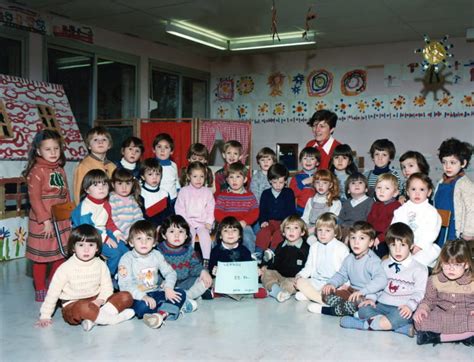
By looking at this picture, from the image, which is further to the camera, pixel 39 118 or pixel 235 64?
pixel 235 64

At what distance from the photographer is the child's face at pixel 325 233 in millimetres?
3525

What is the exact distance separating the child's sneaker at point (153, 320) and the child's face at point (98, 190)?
0.94 m

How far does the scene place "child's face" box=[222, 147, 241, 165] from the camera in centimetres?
441

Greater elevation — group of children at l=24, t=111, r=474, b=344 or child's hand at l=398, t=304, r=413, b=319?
group of children at l=24, t=111, r=474, b=344

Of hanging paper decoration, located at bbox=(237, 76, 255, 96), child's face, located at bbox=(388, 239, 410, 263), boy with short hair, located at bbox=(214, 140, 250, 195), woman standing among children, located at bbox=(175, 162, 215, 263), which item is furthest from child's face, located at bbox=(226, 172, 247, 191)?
hanging paper decoration, located at bbox=(237, 76, 255, 96)

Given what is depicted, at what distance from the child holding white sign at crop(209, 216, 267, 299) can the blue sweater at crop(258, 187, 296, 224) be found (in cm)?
54

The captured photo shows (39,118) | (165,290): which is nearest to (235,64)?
(39,118)

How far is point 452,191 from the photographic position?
3471 mm

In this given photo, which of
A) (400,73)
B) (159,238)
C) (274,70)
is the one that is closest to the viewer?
(159,238)

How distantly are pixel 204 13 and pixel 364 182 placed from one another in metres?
3.19

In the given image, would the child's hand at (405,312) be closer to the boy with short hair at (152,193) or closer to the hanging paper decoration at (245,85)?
the boy with short hair at (152,193)

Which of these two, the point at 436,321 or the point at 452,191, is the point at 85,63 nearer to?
the point at 452,191

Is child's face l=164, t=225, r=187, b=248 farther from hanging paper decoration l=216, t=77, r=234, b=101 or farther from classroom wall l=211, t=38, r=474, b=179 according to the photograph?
hanging paper decoration l=216, t=77, r=234, b=101

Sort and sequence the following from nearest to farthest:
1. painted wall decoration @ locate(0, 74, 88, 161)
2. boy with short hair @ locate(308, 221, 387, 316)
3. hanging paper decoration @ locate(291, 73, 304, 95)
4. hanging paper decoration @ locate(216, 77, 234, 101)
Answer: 1. boy with short hair @ locate(308, 221, 387, 316)
2. painted wall decoration @ locate(0, 74, 88, 161)
3. hanging paper decoration @ locate(291, 73, 304, 95)
4. hanging paper decoration @ locate(216, 77, 234, 101)
